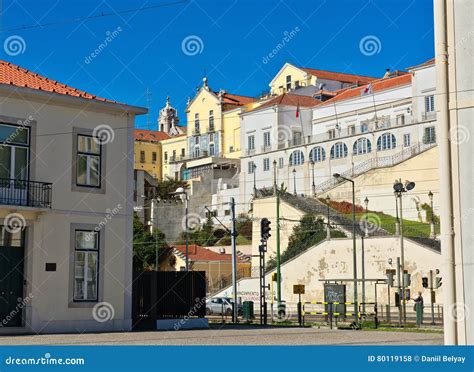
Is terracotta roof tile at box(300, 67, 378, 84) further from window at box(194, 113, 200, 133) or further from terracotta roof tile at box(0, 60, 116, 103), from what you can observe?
terracotta roof tile at box(0, 60, 116, 103)

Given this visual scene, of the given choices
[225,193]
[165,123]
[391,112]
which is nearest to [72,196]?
[391,112]

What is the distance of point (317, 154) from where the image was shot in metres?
96.0

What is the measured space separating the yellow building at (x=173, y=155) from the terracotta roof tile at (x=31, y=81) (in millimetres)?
91074

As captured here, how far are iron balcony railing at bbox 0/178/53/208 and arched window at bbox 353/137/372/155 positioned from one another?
6619 cm

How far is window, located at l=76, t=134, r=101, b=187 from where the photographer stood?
2750 cm

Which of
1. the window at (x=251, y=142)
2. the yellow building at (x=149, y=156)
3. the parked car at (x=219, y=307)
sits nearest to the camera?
the parked car at (x=219, y=307)

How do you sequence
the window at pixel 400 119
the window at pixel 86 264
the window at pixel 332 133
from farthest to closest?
the window at pixel 332 133 → the window at pixel 400 119 → the window at pixel 86 264

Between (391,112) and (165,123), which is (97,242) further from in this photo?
(165,123)

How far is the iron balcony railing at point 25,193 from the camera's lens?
83.9 feet

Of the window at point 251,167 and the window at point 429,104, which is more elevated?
the window at point 429,104

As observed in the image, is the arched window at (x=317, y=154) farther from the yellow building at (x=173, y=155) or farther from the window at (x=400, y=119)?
the yellow building at (x=173, y=155)

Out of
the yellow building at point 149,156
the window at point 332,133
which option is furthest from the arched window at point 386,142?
the yellow building at point 149,156

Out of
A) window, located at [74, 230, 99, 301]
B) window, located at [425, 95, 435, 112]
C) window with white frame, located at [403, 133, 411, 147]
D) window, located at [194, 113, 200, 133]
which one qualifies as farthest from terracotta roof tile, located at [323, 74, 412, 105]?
window, located at [74, 230, 99, 301]

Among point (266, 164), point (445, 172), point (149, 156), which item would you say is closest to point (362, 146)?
point (266, 164)
